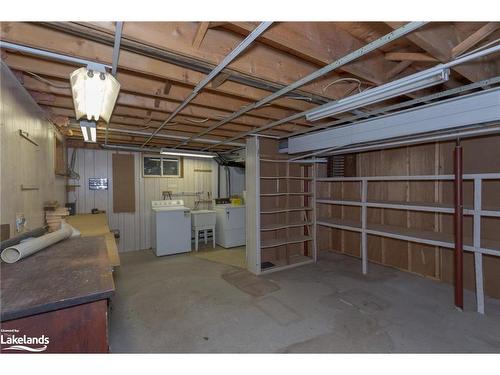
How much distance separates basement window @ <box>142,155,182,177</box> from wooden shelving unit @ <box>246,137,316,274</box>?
2.54m

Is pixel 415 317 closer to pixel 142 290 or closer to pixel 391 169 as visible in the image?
pixel 391 169

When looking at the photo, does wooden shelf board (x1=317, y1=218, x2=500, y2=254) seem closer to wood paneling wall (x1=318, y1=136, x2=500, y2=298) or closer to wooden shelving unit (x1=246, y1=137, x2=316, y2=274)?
wood paneling wall (x1=318, y1=136, x2=500, y2=298)

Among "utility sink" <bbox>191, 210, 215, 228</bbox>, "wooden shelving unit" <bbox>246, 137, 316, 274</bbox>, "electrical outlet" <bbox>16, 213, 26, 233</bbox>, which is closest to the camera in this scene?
"electrical outlet" <bbox>16, 213, 26, 233</bbox>

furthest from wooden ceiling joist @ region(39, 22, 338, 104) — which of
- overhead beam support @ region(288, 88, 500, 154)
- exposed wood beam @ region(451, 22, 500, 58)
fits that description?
overhead beam support @ region(288, 88, 500, 154)

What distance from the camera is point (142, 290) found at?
3.21m

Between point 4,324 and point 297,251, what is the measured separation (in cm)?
418

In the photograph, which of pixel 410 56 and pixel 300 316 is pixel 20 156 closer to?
pixel 300 316

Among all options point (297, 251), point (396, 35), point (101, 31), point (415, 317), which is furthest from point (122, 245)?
point (396, 35)

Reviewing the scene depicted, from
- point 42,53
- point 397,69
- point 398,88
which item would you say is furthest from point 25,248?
point 397,69

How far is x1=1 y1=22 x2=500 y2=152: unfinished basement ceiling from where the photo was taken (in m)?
1.37

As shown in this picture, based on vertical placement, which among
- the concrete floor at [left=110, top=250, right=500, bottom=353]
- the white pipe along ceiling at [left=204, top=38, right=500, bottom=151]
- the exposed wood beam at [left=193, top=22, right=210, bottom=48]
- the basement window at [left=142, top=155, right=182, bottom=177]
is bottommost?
the concrete floor at [left=110, top=250, right=500, bottom=353]

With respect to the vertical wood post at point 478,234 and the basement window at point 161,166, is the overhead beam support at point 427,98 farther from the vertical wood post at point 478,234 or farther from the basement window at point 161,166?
the basement window at point 161,166

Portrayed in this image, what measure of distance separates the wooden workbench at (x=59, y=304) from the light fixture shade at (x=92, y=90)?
100 centimetres

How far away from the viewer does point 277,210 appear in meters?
3.88
